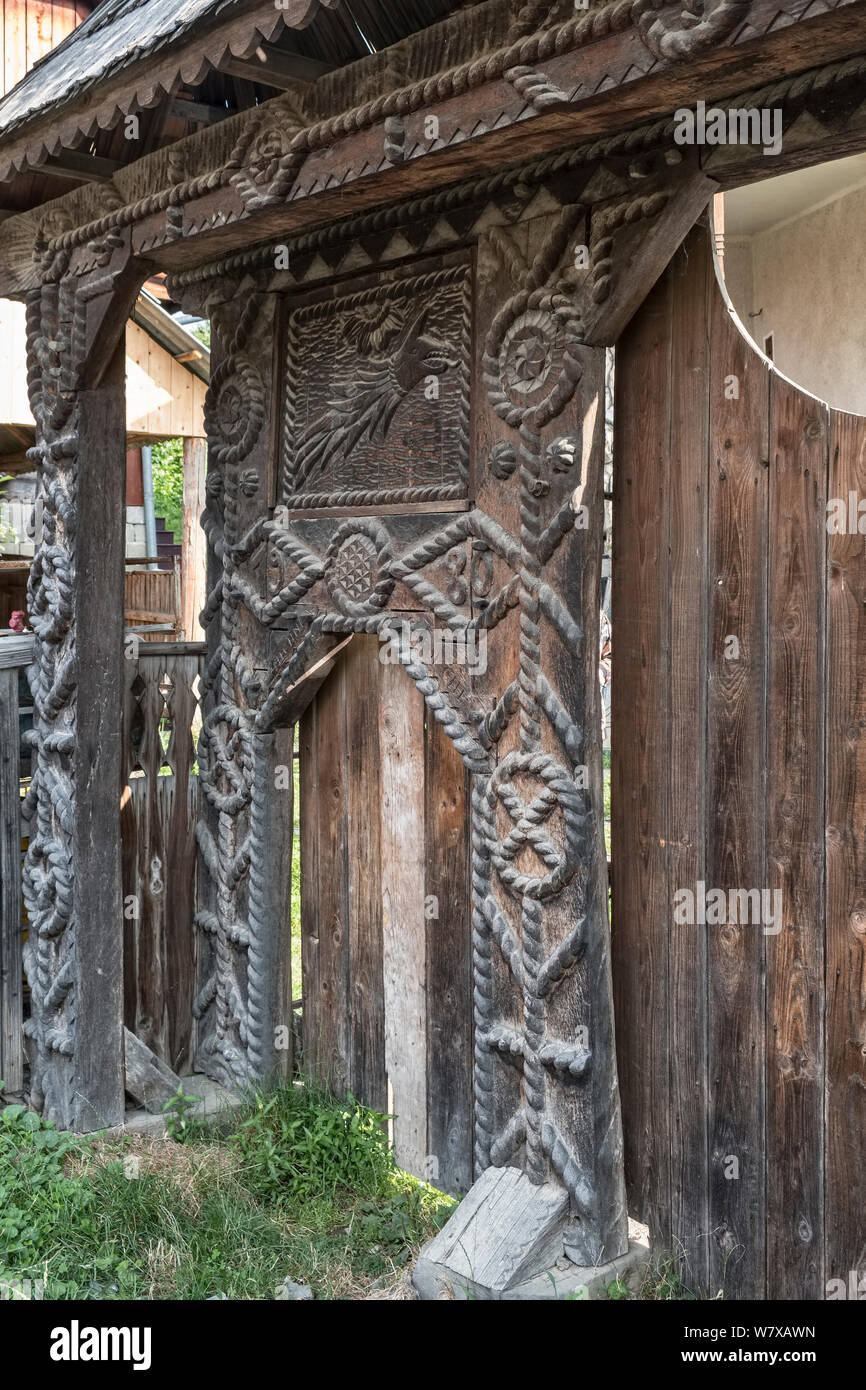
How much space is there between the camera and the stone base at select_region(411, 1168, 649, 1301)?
121 inches

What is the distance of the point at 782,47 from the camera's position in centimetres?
225

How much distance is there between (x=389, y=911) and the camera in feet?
13.6

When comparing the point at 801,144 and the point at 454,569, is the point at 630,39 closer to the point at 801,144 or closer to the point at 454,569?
the point at 801,144

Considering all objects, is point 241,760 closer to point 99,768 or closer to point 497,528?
point 99,768

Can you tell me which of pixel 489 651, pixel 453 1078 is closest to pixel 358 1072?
pixel 453 1078

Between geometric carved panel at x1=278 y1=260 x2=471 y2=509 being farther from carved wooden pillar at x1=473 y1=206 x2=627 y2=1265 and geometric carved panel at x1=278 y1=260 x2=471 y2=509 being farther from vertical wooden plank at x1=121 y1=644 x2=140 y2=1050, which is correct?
vertical wooden plank at x1=121 y1=644 x2=140 y2=1050

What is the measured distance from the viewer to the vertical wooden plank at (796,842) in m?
2.87

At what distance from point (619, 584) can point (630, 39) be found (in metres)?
1.35

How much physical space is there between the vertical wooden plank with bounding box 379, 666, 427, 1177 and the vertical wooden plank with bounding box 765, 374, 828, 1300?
135 centimetres

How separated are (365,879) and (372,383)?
1.70 metres

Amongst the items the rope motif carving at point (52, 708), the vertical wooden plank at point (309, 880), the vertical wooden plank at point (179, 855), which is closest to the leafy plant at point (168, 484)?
the vertical wooden plank at point (179, 855)

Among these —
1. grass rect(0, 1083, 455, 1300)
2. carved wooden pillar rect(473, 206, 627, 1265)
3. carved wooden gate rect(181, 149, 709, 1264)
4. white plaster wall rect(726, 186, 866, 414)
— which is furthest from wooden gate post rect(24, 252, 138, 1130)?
white plaster wall rect(726, 186, 866, 414)

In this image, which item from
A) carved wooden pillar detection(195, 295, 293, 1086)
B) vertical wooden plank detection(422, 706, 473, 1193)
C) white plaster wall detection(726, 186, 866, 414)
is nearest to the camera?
vertical wooden plank detection(422, 706, 473, 1193)

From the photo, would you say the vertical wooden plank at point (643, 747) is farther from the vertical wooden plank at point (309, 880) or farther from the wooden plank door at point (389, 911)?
the vertical wooden plank at point (309, 880)
